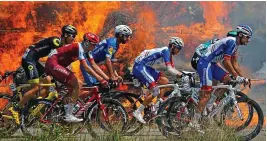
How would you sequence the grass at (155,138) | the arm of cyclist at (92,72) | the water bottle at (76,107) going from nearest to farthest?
the grass at (155,138) < the arm of cyclist at (92,72) < the water bottle at (76,107)

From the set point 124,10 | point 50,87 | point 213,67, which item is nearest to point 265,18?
point 124,10

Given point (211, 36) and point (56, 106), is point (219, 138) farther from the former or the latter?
point (211, 36)

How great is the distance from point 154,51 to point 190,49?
930cm

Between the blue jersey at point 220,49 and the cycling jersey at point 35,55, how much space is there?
8.66 feet

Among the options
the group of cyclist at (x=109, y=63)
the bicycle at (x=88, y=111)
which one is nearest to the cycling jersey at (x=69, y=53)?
the group of cyclist at (x=109, y=63)

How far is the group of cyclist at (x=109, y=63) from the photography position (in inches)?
345

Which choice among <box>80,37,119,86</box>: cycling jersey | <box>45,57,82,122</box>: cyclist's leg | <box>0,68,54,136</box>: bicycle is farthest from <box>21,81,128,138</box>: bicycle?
<box>80,37,119,86</box>: cycling jersey

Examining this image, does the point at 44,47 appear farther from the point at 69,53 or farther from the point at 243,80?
the point at 243,80

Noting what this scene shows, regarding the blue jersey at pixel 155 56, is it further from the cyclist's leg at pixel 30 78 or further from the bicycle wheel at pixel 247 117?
the cyclist's leg at pixel 30 78

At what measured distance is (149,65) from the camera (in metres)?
10.0

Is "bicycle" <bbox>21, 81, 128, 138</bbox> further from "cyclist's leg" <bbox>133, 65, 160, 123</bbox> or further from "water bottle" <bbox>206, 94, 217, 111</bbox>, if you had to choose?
"water bottle" <bbox>206, 94, 217, 111</bbox>

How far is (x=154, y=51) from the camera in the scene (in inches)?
389

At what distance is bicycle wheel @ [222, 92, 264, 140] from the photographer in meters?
8.86

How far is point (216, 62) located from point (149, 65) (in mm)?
1283
